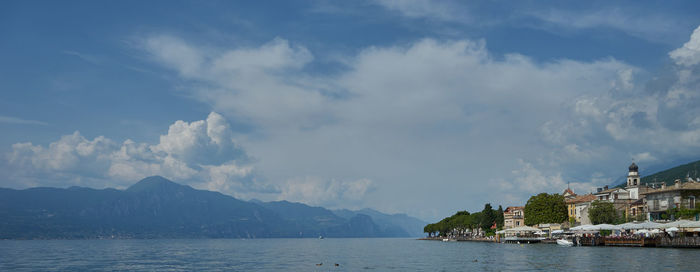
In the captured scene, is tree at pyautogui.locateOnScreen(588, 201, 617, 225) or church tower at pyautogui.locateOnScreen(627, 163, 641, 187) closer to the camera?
tree at pyautogui.locateOnScreen(588, 201, 617, 225)

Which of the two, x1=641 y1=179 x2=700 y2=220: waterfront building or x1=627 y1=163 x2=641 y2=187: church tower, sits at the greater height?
x1=627 y1=163 x2=641 y2=187: church tower

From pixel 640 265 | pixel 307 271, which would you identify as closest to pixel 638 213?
pixel 640 265

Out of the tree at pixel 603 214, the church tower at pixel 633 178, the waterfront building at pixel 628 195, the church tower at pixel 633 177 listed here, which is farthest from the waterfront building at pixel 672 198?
the church tower at pixel 633 177

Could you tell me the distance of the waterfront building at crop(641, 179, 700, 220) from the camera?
121m

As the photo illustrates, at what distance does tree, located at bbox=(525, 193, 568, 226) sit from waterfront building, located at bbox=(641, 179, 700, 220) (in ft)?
111

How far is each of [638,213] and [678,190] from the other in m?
20.3

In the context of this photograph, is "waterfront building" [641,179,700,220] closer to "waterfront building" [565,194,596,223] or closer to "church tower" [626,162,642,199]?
"waterfront building" [565,194,596,223]

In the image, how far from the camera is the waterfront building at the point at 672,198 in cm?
12138

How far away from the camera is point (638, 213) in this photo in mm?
141125

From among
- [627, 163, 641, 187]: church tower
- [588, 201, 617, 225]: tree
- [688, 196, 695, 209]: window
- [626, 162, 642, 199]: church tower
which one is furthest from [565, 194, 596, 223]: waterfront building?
[688, 196, 695, 209]: window

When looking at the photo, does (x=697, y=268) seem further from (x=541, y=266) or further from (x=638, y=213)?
(x=638, y=213)

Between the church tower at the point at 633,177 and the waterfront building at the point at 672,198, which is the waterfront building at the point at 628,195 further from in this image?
the waterfront building at the point at 672,198

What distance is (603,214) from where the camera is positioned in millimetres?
145125

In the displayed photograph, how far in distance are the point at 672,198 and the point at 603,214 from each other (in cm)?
2225
